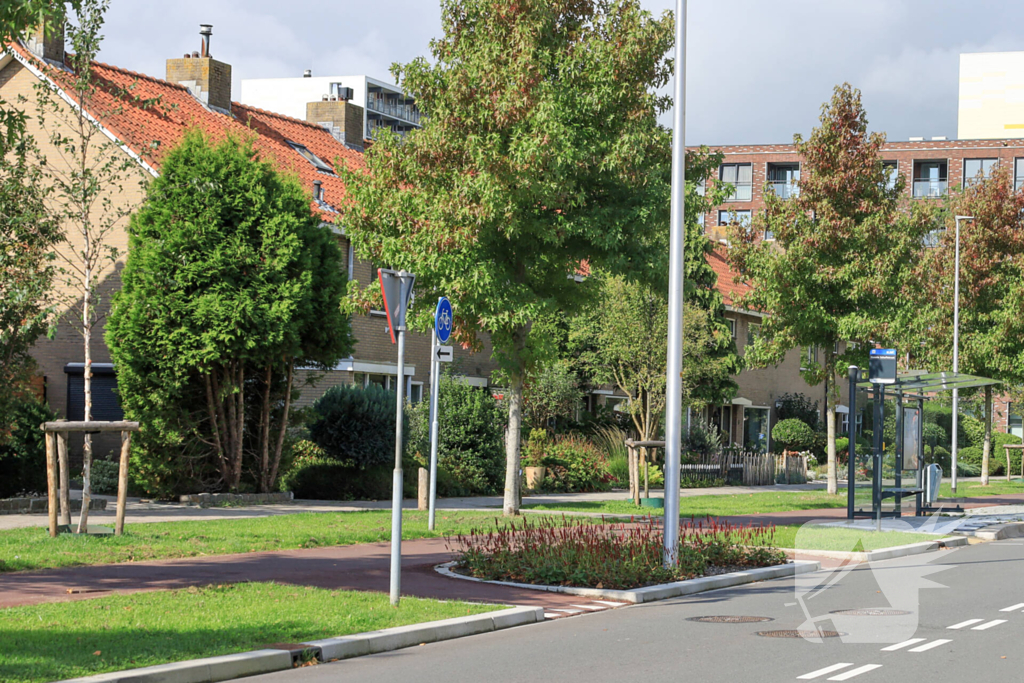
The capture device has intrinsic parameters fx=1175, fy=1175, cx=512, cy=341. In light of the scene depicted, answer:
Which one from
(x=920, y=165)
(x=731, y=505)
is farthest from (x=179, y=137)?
(x=920, y=165)

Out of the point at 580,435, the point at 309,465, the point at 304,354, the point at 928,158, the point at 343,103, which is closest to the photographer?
the point at 304,354

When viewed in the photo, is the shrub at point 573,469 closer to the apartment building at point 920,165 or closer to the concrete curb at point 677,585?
the concrete curb at point 677,585

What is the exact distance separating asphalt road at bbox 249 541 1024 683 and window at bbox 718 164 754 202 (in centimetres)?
6345

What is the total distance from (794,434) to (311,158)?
75.2ft

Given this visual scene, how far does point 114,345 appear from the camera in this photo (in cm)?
2056

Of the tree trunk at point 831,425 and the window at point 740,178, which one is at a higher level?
the window at point 740,178

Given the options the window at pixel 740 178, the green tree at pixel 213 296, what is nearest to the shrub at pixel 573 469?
the green tree at pixel 213 296

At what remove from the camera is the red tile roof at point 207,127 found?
84.4ft

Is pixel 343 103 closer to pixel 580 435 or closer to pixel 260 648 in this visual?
pixel 580 435

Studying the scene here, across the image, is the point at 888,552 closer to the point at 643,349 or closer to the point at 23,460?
the point at 23,460

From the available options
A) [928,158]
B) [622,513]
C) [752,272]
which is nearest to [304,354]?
[622,513]

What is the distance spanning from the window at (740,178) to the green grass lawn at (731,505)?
4445 cm

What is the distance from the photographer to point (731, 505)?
26.2m

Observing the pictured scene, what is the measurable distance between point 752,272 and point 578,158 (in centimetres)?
1313
